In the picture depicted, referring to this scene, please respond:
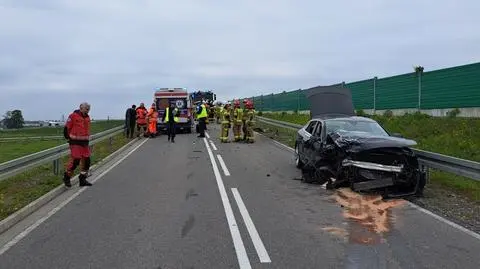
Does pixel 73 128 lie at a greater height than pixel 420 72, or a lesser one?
lesser

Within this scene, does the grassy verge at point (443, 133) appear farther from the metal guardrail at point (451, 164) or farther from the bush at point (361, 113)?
the bush at point (361, 113)

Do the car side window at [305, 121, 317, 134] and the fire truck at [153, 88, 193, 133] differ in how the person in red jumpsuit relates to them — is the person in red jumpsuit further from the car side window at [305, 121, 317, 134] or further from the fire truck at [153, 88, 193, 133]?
the fire truck at [153, 88, 193, 133]

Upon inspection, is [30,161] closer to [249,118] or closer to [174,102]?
[249,118]

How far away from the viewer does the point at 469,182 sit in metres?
12.4

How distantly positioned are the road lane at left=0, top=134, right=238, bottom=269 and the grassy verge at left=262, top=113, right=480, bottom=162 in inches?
280

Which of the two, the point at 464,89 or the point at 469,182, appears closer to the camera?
the point at 469,182

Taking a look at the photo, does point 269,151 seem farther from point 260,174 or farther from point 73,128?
point 73,128

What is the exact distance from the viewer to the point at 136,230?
7.99 metres

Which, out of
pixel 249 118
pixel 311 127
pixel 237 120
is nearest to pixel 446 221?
pixel 311 127

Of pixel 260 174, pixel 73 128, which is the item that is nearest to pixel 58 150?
pixel 73 128

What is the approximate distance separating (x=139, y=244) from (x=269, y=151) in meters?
14.6

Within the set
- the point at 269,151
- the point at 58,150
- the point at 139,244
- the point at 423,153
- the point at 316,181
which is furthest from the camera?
the point at 269,151

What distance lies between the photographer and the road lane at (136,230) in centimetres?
641

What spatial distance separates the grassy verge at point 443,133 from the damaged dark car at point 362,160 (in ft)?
11.6
